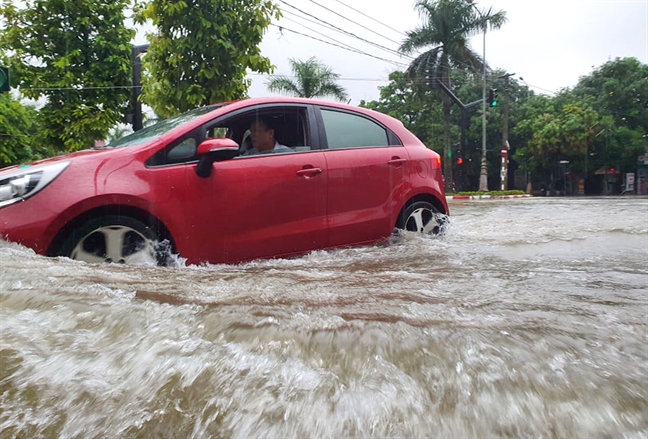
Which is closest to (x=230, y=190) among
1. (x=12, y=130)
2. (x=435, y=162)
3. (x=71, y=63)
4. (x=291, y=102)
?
(x=291, y=102)

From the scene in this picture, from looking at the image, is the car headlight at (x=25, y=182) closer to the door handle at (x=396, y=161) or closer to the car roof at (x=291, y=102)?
the car roof at (x=291, y=102)

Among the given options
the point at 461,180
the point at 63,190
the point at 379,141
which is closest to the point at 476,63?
the point at 461,180

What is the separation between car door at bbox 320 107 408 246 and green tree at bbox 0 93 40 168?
18.9 metres

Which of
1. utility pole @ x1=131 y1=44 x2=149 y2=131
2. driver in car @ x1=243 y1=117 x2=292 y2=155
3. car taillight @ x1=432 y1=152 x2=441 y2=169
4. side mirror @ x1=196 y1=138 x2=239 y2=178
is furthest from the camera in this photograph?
utility pole @ x1=131 y1=44 x2=149 y2=131

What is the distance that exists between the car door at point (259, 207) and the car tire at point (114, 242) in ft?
0.87

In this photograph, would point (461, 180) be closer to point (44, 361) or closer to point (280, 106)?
point (280, 106)

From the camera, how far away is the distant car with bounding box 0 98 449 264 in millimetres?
2922

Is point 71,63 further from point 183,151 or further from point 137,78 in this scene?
point 183,151

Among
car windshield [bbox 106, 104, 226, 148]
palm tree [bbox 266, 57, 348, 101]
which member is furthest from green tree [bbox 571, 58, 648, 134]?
car windshield [bbox 106, 104, 226, 148]

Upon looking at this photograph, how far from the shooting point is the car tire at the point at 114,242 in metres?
2.94

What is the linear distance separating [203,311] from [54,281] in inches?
30.3

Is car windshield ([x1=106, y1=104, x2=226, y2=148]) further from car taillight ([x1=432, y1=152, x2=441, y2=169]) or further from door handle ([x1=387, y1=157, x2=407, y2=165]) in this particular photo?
car taillight ([x1=432, y1=152, x2=441, y2=169])

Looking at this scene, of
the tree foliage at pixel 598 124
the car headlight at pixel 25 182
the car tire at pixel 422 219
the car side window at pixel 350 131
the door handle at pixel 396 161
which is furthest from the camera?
the tree foliage at pixel 598 124

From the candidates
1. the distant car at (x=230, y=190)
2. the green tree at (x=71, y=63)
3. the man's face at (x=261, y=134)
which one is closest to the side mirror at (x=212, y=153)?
the distant car at (x=230, y=190)
